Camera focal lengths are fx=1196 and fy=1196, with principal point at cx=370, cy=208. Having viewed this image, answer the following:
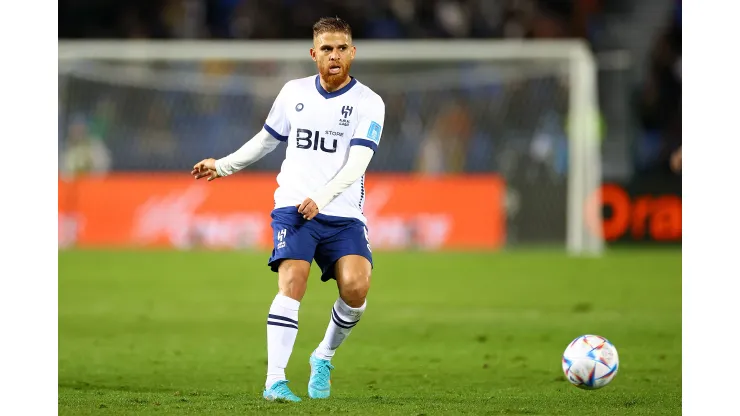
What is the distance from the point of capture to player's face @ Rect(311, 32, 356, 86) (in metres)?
6.60

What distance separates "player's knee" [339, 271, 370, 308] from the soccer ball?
1246 mm

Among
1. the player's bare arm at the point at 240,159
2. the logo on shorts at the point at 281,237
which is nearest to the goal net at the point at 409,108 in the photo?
the player's bare arm at the point at 240,159

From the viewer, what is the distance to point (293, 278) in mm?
6496

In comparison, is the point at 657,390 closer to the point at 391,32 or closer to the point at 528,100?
the point at 528,100

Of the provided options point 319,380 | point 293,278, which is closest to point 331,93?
point 293,278

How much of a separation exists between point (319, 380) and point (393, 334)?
3.91 meters

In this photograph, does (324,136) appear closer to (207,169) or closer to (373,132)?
(373,132)

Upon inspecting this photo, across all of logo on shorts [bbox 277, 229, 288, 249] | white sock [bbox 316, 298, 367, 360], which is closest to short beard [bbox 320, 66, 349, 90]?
logo on shorts [bbox 277, 229, 288, 249]

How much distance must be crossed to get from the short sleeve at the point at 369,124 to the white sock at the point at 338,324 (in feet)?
3.02

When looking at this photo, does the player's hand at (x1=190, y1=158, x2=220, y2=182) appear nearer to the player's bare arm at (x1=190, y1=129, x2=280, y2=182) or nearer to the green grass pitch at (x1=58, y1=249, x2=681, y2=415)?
the player's bare arm at (x1=190, y1=129, x2=280, y2=182)

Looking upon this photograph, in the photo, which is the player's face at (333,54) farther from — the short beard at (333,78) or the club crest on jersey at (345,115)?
the club crest on jersey at (345,115)

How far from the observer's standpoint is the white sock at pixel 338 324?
688cm
